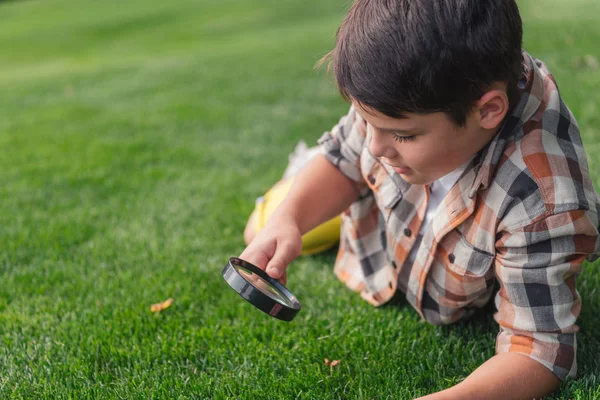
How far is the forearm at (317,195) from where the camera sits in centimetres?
205

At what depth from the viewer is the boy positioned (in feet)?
4.65

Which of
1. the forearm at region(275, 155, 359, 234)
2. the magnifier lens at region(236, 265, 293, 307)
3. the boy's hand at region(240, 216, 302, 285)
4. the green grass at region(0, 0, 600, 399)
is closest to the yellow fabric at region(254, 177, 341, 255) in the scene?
the green grass at region(0, 0, 600, 399)

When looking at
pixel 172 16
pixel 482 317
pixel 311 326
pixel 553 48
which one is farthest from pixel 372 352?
pixel 172 16

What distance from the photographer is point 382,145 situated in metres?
1.60

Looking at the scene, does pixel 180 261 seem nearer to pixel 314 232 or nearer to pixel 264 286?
pixel 314 232

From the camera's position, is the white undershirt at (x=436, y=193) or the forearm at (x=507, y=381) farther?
the white undershirt at (x=436, y=193)

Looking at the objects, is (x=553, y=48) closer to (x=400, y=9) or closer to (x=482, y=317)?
(x=482, y=317)

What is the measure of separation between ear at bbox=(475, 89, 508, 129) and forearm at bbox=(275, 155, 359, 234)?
0.69m

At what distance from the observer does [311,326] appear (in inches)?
84.6

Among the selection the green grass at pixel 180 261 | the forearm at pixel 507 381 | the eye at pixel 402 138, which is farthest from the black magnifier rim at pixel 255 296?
the eye at pixel 402 138

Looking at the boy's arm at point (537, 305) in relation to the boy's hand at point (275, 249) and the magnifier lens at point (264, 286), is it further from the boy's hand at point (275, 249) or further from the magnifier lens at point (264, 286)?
the boy's hand at point (275, 249)

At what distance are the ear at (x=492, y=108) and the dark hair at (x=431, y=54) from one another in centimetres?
2

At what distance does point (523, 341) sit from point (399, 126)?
66cm

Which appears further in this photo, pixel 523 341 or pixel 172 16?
pixel 172 16
